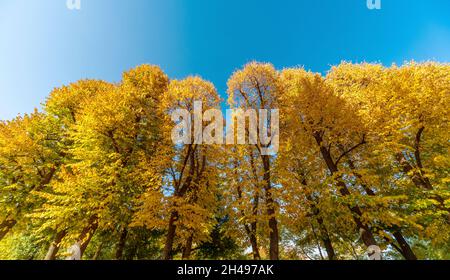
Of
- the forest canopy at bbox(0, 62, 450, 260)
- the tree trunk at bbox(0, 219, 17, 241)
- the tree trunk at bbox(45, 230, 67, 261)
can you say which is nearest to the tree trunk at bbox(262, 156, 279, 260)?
the forest canopy at bbox(0, 62, 450, 260)

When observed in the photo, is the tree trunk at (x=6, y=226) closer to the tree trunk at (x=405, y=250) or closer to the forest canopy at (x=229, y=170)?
the forest canopy at (x=229, y=170)

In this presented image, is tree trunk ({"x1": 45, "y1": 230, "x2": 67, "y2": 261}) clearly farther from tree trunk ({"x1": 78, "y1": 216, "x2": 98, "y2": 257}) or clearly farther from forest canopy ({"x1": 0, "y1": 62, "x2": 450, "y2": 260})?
Answer: tree trunk ({"x1": 78, "y1": 216, "x2": 98, "y2": 257})

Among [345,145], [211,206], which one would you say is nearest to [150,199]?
[211,206]

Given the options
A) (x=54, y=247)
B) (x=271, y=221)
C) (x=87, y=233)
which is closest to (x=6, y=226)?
(x=54, y=247)

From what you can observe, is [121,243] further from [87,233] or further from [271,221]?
[271,221]

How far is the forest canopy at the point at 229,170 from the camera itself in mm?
13141

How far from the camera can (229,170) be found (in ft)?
55.0

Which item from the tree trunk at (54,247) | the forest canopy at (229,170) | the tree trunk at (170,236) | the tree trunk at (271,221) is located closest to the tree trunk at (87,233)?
the forest canopy at (229,170)

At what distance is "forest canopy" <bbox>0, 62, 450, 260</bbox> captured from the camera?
13.1 meters

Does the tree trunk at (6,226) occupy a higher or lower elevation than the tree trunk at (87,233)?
higher
